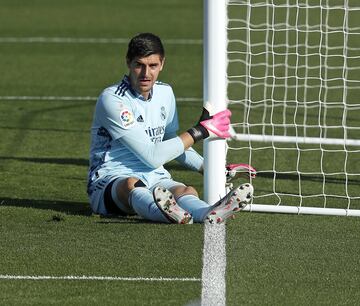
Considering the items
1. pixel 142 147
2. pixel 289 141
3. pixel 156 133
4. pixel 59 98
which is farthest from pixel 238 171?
pixel 59 98

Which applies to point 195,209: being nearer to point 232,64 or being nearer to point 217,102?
point 217,102

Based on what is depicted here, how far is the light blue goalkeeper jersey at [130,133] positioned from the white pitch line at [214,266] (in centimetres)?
63

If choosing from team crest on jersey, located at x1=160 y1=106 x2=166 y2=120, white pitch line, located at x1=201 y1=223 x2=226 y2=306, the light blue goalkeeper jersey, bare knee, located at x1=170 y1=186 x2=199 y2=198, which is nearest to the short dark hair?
the light blue goalkeeper jersey

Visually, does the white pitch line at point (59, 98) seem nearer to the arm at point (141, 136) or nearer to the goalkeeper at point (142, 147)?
the goalkeeper at point (142, 147)

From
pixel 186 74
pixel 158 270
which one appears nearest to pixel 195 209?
pixel 158 270

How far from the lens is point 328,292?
22.3 ft

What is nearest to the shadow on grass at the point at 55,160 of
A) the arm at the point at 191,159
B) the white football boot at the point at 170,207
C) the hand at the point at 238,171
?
the arm at the point at 191,159

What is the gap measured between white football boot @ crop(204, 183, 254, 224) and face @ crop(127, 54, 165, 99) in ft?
3.16

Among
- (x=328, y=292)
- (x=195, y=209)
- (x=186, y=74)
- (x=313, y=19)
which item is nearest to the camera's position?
(x=328, y=292)

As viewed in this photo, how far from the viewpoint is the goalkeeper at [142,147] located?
830 centimetres

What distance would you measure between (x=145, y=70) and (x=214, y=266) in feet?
→ 5.56

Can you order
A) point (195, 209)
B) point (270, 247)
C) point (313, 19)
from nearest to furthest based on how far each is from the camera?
point (270, 247) < point (195, 209) < point (313, 19)

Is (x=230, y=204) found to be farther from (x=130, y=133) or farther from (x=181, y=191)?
(x=130, y=133)

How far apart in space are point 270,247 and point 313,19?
554 inches
